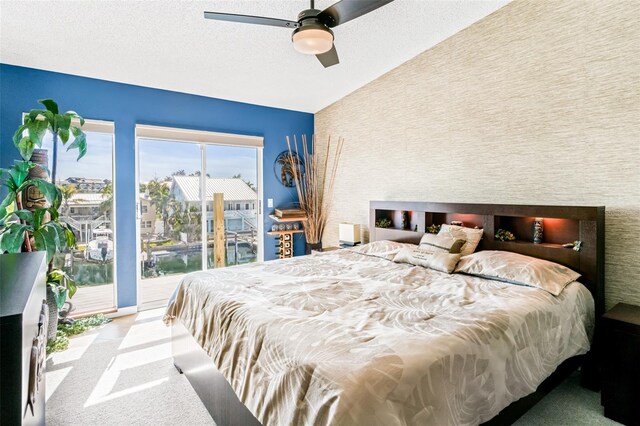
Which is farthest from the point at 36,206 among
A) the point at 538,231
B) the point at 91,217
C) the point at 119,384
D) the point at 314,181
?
the point at 538,231

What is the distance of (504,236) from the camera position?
122 inches

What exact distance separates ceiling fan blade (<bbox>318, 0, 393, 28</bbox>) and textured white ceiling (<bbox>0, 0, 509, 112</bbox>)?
0.78 metres

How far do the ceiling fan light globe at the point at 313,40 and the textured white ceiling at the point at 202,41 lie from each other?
0.83 metres

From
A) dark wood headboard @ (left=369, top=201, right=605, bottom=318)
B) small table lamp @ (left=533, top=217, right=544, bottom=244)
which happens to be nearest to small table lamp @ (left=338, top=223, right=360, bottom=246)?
dark wood headboard @ (left=369, top=201, right=605, bottom=318)

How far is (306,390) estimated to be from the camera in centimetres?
124

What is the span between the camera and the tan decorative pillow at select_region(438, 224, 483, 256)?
10.3 ft

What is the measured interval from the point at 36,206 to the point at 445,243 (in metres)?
3.80

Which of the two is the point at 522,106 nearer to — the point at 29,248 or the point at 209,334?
the point at 209,334

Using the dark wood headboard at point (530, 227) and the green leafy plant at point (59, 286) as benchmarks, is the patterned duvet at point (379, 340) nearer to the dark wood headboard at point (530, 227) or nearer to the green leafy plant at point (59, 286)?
the dark wood headboard at point (530, 227)

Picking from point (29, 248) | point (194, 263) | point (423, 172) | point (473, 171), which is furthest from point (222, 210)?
point (473, 171)

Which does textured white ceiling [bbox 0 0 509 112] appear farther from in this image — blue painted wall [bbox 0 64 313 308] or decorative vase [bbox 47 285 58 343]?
decorative vase [bbox 47 285 58 343]

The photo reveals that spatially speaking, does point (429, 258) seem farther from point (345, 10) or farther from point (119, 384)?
point (119, 384)

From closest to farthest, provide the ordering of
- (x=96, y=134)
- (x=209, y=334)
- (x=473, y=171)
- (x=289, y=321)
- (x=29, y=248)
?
(x=289, y=321)
(x=209, y=334)
(x=29, y=248)
(x=473, y=171)
(x=96, y=134)

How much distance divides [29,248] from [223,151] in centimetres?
251
